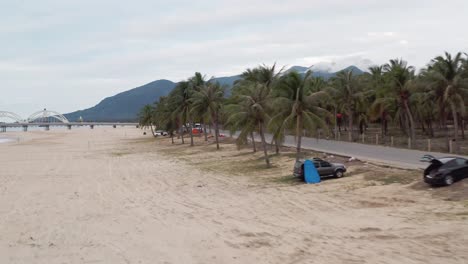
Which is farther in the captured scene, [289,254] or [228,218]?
[228,218]

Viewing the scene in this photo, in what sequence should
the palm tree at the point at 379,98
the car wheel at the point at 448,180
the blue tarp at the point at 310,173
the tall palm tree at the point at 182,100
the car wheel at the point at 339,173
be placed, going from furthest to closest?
the tall palm tree at the point at 182,100 < the palm tree at the point at 379,98 < the car wheel at the point at 339,173 < the blue tarp at the point at 310,173 < the car wheel at the point at 448,180

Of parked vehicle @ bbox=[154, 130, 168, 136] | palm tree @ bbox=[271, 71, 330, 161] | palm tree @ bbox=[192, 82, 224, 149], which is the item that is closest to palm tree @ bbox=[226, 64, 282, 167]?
palm tree @ bbox=[271, 71, 330, 161]

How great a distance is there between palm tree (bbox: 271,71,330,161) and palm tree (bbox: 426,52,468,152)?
14240mm

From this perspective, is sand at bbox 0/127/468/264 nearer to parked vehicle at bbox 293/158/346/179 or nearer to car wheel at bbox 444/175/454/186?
parked vehicle at bbox 293/158/346/179

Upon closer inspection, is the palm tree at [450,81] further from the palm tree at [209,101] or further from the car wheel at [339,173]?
the palm tree at [209,101]

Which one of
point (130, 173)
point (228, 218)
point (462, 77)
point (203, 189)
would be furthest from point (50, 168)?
point (462, 77)

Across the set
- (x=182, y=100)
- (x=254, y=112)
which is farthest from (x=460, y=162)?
(x=182, y=100)

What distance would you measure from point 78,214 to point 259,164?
705 inches

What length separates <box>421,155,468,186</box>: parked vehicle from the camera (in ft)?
57.2

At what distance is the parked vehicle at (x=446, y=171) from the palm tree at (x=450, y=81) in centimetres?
2099

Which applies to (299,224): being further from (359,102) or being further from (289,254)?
(359,102)

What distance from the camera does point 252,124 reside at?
3297cm

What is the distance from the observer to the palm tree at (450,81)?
37.4 metres

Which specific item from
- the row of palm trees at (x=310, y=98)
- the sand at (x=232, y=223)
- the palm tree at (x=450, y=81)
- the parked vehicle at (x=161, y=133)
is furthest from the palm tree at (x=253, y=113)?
the parked vehicle at (x=161, y=133)
